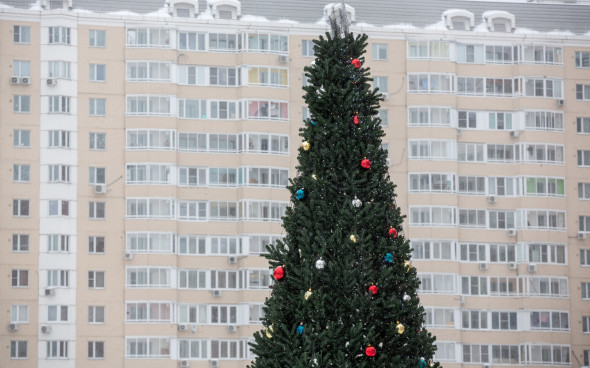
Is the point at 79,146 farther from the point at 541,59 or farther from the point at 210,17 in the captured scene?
the point at 541,59

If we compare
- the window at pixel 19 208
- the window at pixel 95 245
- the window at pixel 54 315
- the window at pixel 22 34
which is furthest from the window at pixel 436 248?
the window at pixel 22 34

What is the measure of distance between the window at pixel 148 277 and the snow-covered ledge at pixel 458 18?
18713 millimetres

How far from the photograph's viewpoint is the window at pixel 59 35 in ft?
202

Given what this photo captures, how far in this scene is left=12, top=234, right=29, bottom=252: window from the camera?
2395 inches

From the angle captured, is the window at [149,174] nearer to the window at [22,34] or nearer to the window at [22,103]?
the window at [22,103]

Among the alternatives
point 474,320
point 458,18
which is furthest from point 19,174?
point 474,320

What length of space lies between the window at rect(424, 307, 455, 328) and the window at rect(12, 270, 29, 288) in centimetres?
1912

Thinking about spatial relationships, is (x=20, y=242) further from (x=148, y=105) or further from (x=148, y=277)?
(x=148, y=105)

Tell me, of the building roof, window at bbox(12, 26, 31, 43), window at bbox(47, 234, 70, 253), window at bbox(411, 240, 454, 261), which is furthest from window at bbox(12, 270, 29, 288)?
window at bbox(411, 240, 454, 261)

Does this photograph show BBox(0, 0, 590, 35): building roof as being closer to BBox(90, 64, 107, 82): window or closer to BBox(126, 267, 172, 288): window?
BBox(90, 64, 107, 82): window

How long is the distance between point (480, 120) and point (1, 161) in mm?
23746

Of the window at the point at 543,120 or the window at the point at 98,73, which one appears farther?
the window at the point at 543,120

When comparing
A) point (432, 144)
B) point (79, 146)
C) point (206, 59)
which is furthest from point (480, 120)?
point (79, 146)

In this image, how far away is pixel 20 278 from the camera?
199 ft
